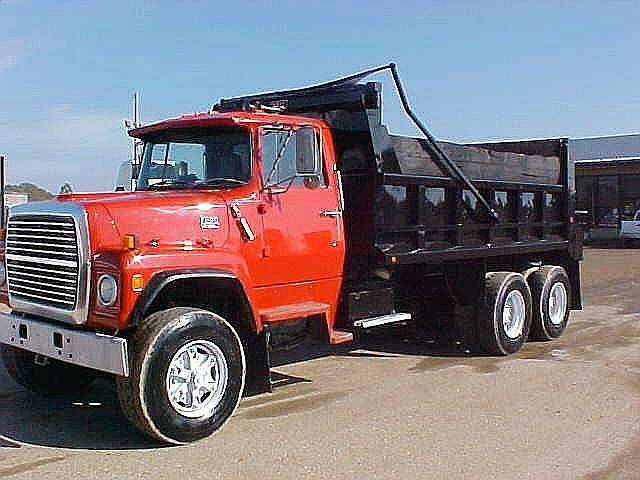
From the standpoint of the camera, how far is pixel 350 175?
8.32m

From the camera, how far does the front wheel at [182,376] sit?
5.93 meters

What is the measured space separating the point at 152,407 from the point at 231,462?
689mm

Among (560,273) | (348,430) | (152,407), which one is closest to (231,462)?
(152,407)

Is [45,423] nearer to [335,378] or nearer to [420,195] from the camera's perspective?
[335,378]

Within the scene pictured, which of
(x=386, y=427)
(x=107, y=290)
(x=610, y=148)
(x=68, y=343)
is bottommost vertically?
(x=386, y=427)

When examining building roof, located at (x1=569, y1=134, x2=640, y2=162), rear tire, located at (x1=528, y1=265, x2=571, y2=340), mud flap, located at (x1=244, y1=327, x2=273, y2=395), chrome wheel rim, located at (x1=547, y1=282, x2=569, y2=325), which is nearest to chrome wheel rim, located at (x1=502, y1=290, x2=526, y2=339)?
rear tire, located at (x1=528, y1=265, x2=571, y2=340)

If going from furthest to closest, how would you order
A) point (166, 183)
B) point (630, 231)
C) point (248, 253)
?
point (630, 231) → point (166, 183) → point (248, 253)

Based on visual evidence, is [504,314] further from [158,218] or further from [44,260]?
[44,260]

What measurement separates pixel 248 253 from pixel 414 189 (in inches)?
94.0

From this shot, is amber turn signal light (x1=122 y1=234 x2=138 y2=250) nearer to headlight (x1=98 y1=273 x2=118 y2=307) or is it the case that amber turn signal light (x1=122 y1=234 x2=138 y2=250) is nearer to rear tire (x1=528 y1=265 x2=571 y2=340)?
headlight (x1=98 y1=273 x2=118 y2=307)

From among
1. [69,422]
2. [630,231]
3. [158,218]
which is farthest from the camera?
[630,231]

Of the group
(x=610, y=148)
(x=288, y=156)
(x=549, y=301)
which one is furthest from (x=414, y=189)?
(x=610, y=148)

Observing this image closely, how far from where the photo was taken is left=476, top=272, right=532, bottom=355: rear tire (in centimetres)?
977

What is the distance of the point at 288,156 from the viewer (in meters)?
7.38
